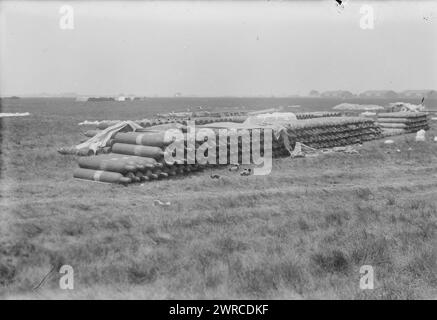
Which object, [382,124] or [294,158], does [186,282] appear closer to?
[294,158]

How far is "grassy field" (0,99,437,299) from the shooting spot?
6840mm

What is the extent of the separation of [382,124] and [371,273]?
1114 inches

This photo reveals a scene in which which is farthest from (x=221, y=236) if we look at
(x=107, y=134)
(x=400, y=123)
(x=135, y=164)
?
(x=400, y=123)

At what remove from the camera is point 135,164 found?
1398 cm

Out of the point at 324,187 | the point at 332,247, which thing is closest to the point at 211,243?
the point at 332,247

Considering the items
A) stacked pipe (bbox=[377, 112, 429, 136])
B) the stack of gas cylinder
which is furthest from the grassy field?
stacked pipe (bbox=[377, 112, 429, 136])

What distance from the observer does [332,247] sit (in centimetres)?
842

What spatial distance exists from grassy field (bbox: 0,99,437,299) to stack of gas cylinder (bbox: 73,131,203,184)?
0.41 m

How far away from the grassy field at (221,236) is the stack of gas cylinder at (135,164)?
415 millimetres

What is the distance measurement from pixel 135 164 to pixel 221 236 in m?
5.81

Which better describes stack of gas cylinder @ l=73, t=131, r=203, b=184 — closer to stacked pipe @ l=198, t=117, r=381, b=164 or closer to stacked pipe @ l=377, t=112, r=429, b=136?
stacked pipe @ l=198, t=117, r=381, b=164

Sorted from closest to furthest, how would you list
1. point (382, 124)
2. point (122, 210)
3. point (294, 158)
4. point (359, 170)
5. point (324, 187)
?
point (122, 210)
point (324, 187)
point (359, 170)
point (294, 158)
point (382, 124)

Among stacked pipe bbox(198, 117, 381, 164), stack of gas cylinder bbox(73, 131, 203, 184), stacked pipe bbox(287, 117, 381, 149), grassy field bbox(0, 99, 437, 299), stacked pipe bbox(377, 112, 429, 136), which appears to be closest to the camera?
grassy field bbox(0, 99, 437, 299)

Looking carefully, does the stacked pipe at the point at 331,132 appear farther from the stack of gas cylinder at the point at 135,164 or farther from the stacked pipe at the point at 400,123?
the stack of gas cylinder at the point at 135,164
